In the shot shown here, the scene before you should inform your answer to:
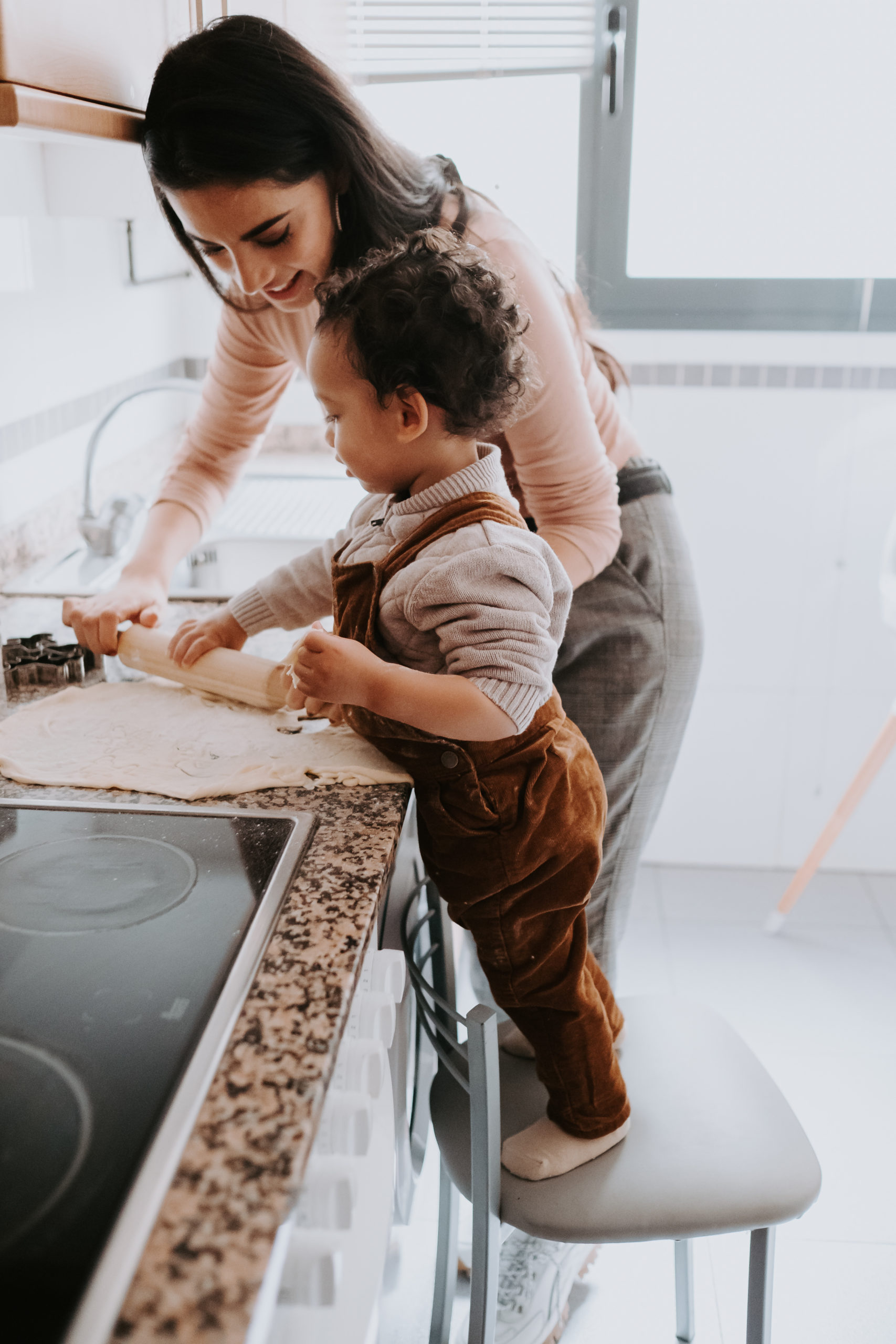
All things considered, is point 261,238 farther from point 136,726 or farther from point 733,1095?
point 733,1095

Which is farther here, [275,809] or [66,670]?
[66,670]

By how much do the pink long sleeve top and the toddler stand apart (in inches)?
5.2

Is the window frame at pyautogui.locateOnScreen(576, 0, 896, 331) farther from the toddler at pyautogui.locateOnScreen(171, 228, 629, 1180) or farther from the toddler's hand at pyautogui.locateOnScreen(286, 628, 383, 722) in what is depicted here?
the toddler's hand at pyautogui.locateOnScreen(286, 628, 383, 722)

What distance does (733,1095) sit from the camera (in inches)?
43.4

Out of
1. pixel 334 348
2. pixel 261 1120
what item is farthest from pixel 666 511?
pixel 261 1120

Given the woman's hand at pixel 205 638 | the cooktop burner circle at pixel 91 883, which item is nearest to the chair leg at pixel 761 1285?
the cooktop burner circle at pixel 91 883

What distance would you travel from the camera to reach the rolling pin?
106 cm

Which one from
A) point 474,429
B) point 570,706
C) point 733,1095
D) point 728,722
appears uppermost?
point 474,429

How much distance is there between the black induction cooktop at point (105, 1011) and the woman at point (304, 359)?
0.39 metres

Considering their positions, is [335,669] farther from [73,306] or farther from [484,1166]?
[73,306]

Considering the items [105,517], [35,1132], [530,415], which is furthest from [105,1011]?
[105,517]

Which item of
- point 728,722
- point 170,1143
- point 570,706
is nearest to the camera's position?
point 170,1143

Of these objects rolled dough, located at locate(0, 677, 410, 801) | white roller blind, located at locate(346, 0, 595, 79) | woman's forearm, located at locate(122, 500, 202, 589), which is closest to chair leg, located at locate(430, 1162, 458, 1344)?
rolled dough, located at locate(0, 677, 410, 801)

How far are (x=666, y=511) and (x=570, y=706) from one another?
29 cm
